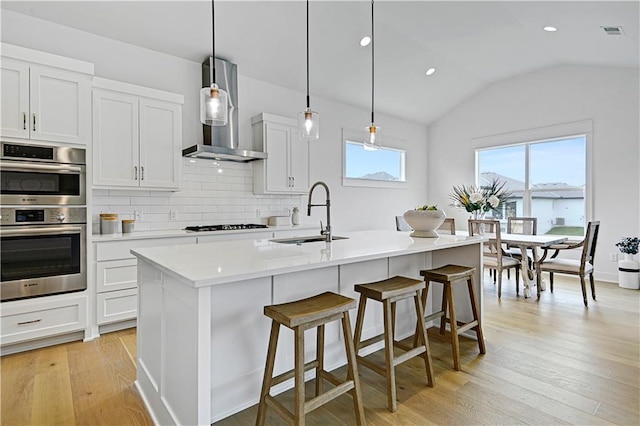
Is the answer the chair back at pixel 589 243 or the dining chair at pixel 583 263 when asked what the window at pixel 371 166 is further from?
the chair back at pixel 589 243

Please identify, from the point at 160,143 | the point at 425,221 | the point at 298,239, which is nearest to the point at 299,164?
the point at 160,143

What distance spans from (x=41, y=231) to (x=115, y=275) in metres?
0.66

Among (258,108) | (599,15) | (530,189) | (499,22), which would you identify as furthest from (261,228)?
(530,189)

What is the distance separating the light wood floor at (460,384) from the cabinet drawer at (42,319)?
15 centimetres

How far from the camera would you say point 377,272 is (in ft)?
8.52

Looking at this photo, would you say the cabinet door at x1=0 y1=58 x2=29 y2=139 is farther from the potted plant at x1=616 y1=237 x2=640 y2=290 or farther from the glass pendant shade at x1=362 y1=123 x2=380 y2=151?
the potted plant at x1=616 y1=237 x2=640 y2=290

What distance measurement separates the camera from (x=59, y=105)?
280 cm

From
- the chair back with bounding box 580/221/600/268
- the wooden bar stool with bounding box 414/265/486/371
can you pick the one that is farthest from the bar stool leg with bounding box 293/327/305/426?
the chair back with bounding box 580/221/600/268

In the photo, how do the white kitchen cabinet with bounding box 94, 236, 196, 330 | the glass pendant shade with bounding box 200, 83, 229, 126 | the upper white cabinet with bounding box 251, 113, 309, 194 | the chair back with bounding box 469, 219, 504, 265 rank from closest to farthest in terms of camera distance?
the glass pendant shade with bounding box 200, 83, 229, 126
the white kitchen cabinet with bounding box 94, 236, 196, 330
the chair back with bounding box 469, 219, 504, 265
the upper white cabinet with bounding box 251, 113, 309, 194

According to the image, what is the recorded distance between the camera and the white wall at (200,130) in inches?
130

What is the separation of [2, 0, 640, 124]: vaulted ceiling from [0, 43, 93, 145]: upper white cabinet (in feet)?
2.54

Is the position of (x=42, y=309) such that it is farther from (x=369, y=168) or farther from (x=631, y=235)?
(x=631, y=235)

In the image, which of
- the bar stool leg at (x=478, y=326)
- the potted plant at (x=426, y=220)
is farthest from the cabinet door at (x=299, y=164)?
the bar stool leg at (x=478, y=326)

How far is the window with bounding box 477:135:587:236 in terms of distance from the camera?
5391mm
